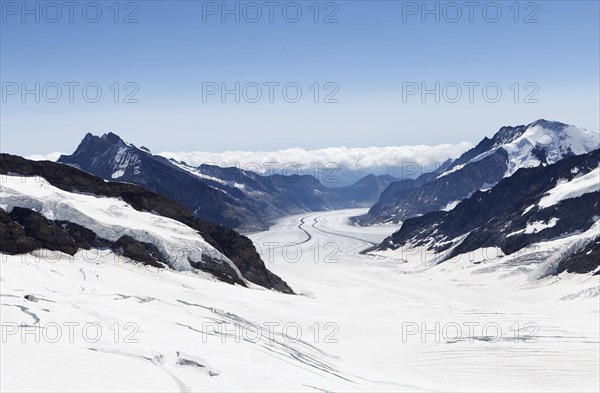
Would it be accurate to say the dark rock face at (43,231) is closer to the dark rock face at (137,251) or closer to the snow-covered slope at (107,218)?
the snow-covered slope at (107,218)

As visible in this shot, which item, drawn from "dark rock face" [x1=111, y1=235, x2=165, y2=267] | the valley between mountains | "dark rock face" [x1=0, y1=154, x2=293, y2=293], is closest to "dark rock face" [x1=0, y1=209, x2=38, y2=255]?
the valley between mountains

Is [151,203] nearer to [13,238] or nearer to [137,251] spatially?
[137,251]

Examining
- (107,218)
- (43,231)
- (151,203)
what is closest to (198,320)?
(43,231)

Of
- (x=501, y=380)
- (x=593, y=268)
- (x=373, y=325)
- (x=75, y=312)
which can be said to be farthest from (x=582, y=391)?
(x=593, y=268)

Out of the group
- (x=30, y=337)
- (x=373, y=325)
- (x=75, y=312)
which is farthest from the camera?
(x=373, y=325)

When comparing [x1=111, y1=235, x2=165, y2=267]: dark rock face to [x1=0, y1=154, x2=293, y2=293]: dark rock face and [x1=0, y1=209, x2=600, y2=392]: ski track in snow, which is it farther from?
[x1=0, y1=154, x2=293, y2=293]: dark rock face

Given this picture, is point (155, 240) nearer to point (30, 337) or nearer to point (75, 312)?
point (75, 312)
